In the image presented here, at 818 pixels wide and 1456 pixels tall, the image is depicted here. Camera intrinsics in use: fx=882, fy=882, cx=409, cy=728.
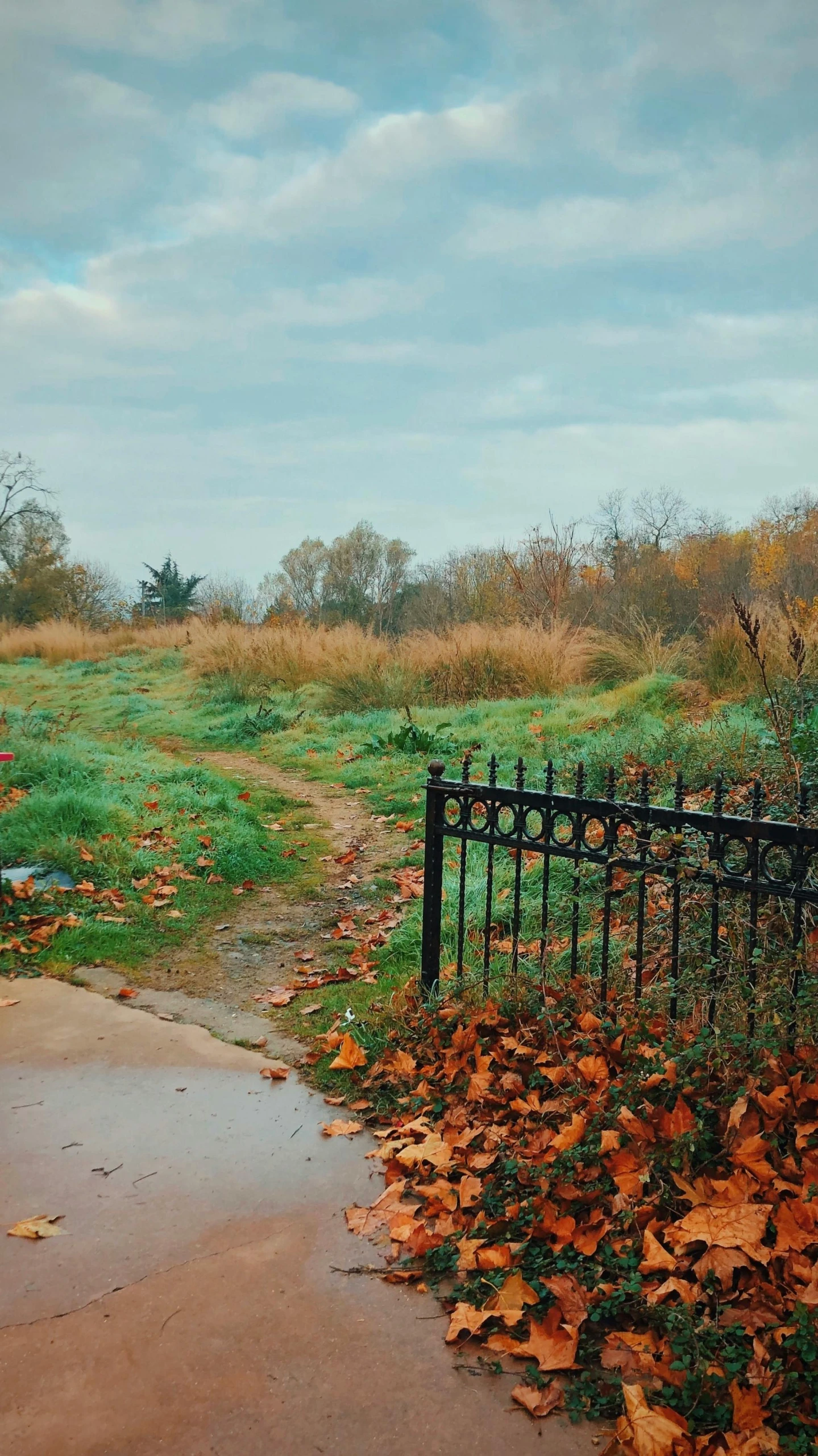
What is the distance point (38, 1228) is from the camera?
2.74 metres

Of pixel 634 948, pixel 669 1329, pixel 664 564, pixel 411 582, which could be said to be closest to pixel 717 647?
pixel 634 948

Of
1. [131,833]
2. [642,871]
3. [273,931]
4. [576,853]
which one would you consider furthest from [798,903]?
[131,833]

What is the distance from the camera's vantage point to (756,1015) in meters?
3.14

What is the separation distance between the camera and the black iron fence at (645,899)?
10.0 ft

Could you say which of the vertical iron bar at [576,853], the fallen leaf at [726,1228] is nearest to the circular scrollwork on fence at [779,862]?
the vertical iron bar at [576,853]

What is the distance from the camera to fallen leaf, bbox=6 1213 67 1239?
2.71 m

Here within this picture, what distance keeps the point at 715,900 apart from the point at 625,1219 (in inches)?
43.5

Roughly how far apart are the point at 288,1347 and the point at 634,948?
7.92ft

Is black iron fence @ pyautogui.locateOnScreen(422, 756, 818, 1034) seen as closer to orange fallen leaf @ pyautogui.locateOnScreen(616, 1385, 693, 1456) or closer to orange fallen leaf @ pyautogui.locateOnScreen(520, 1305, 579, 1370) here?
orange fallen leaf @ pyautogui.locateOnScreen(520, 1305, 579, 1370)

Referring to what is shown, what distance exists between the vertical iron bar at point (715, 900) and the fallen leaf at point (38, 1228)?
2.27 metres

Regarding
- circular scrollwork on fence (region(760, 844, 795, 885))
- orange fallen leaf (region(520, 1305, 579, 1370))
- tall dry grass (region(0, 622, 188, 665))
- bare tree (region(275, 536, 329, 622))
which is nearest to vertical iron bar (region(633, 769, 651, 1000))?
circular scrollwork on fence (region(760, 844, 795, 885))

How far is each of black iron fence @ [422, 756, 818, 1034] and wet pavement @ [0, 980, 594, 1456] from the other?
1.18m

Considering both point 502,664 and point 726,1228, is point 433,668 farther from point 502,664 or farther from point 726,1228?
point 726,1228

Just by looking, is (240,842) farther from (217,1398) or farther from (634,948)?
(217,1398)
